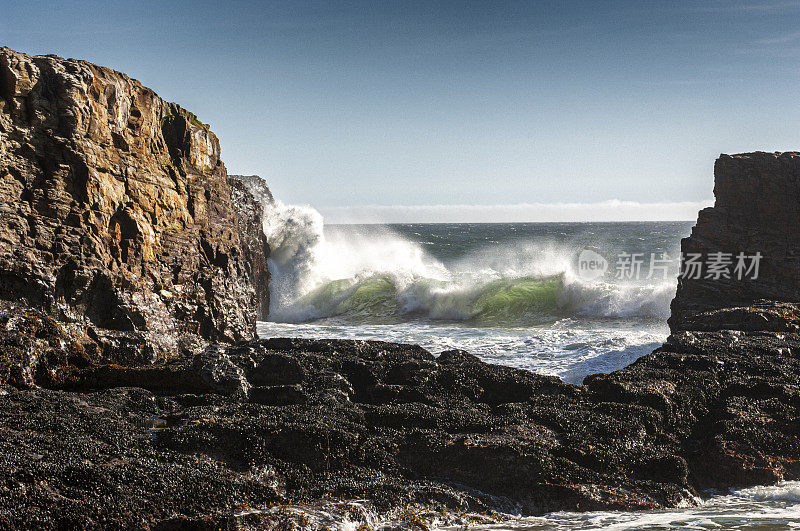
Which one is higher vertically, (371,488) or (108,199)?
(108,199)

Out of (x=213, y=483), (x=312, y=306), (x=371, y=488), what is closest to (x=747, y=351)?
(x=371, y=488)

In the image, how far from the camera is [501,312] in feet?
75.2

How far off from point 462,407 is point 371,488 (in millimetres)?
2383

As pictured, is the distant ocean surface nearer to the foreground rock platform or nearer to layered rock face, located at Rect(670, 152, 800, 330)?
layered rock face, located at Rect(670, 152, 800, 330)

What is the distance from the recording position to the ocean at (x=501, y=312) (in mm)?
5953

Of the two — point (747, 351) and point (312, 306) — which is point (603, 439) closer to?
point (747, 351)

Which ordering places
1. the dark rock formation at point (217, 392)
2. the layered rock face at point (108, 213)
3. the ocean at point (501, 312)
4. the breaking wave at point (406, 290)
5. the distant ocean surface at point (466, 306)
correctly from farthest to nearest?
the breaking wave at point (406, 290)
the distant ocean surface at point (466, 306)
the layered rock face at point (108, 213)
the ocean at point (501, 312)
the dark rock formation at point (217, 392)

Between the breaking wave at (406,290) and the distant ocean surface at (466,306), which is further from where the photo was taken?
the breaking wave at (406,290)

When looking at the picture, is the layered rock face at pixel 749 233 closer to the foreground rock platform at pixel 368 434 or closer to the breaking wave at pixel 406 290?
the foreground rock platform at pixel 368 434

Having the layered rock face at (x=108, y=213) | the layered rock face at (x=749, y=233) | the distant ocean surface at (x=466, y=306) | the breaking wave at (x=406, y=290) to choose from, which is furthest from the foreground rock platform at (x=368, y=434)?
the breaking wave at (x=406, y=290)

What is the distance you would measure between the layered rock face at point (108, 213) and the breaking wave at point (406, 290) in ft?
36.3

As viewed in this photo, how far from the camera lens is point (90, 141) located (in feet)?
33.1

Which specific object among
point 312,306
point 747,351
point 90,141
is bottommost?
point 312,306

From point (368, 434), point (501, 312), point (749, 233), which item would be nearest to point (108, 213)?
point (368, 434)
